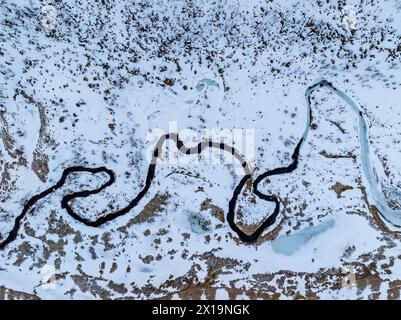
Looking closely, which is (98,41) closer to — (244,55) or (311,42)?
(244,55)

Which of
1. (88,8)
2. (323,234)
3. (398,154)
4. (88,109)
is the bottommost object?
(323,234)

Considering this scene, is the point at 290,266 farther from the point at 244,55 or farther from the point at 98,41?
the point at 98,41

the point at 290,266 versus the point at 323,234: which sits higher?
the point at 323,234

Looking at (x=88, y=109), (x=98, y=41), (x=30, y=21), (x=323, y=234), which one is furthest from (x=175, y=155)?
(x=30, y=21)

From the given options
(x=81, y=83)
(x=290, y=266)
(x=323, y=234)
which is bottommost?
(x=290, y=266)
